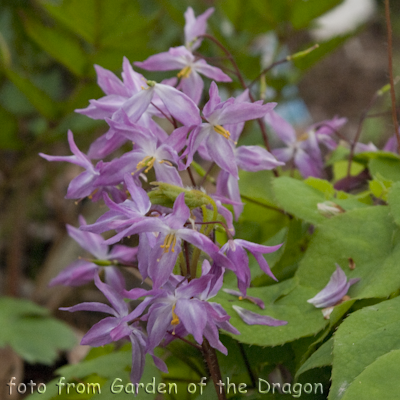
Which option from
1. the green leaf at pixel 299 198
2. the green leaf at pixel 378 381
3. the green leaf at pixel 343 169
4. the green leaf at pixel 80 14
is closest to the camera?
the green leaf at pixel 378 381

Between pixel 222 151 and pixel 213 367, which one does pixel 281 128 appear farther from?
pixel 213 367

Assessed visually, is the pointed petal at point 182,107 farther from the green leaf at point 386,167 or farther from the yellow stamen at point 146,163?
the green leaf at point 386,167

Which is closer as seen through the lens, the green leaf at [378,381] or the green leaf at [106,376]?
the green leaf at [378,381]

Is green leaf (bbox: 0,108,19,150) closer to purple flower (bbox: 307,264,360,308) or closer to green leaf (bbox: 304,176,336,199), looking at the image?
green leaf (bbox: 304,176,336,199)

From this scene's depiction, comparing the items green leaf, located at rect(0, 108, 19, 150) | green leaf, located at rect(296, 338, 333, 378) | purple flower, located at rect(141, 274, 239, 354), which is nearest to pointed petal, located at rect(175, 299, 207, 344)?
purple flower, located at rect(141, 274, 239, 354)

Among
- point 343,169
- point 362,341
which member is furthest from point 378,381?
point 343,169

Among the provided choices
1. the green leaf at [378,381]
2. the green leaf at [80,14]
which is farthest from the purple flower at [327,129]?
the green leaf at [80,14]
